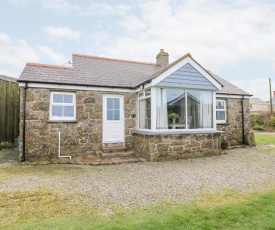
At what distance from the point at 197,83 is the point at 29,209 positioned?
7.89 metres

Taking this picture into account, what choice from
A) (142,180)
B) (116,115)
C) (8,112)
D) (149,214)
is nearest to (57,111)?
(116,115)

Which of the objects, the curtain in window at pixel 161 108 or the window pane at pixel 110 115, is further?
the window pane at pixel 110 115

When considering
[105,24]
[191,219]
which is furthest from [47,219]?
[105,24]

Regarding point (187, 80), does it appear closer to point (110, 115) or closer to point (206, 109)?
point (206, 109)

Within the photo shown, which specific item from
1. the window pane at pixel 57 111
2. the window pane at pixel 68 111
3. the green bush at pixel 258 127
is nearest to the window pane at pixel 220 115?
the window pane at pixel 68 111

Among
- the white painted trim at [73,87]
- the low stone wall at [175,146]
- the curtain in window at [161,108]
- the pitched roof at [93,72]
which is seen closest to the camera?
the low stone wall at [175,146]

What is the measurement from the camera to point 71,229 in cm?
279

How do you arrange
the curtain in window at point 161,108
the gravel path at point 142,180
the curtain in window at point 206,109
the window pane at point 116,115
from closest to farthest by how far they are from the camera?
1. the gravel path at point 142,180
2. the curtain in window at point 161,108
3. the curtain in window at point 206,109
4. the window pane at point 116,115

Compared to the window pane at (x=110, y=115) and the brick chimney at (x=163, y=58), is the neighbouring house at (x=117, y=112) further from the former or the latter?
the brick chimney at (x=163, y=58)

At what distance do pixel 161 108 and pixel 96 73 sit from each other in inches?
158

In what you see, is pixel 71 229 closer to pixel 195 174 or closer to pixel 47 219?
pixel 47 219

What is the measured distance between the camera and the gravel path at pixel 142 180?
4262 mm

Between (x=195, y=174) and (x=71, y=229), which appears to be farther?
(x=195, y=174)

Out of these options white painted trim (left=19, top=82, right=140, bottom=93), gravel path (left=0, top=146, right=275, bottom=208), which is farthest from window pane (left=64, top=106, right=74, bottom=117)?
gravel path (left=0, top=146, right=275, bottom=208)
